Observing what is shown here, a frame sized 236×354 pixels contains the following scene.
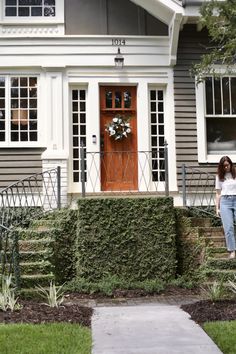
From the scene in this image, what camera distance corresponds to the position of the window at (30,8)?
471 inches

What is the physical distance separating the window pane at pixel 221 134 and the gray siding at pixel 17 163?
3784mm

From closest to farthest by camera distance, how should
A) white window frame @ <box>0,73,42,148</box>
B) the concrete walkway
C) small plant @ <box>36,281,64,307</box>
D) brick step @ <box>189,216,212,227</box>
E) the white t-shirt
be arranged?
the concrete walkway → small plant @ <box>36,281,64,307</box> → the white t-shirt → brick step @ <box>189,216,212,227</box> → white window frame @ <box>0,73,42,148</box>

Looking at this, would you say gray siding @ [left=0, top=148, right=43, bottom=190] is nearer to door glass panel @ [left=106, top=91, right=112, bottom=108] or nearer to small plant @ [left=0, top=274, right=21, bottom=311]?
door glass panel @ [left=106, top=91, right=112, bottom=108]

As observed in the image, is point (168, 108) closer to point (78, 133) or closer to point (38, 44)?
point (78, 133)

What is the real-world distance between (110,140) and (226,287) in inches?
192

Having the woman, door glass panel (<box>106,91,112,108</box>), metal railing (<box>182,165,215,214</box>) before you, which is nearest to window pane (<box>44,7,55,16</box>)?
door glass panel (<box>106,91,112,108</box>)

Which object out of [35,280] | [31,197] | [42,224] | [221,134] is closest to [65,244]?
[42,224]

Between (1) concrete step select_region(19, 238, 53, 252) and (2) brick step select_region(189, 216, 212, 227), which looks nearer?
(1) concrete step select_region(19, 238, 53, 252)

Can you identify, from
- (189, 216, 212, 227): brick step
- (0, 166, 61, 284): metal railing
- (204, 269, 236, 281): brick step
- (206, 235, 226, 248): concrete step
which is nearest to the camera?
(204, 269, 236, 281): brick step

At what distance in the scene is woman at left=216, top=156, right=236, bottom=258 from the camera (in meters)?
8.95

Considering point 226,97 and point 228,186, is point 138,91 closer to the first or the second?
point 226,97

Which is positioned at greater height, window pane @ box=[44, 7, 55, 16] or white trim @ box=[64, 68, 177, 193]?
window pane @ box=[44, 7, 55, 16]

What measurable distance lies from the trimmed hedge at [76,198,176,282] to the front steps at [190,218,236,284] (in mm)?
642

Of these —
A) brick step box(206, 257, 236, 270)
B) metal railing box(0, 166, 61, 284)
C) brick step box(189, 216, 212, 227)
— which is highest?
metal railing box(0, 166, 61, 284)
